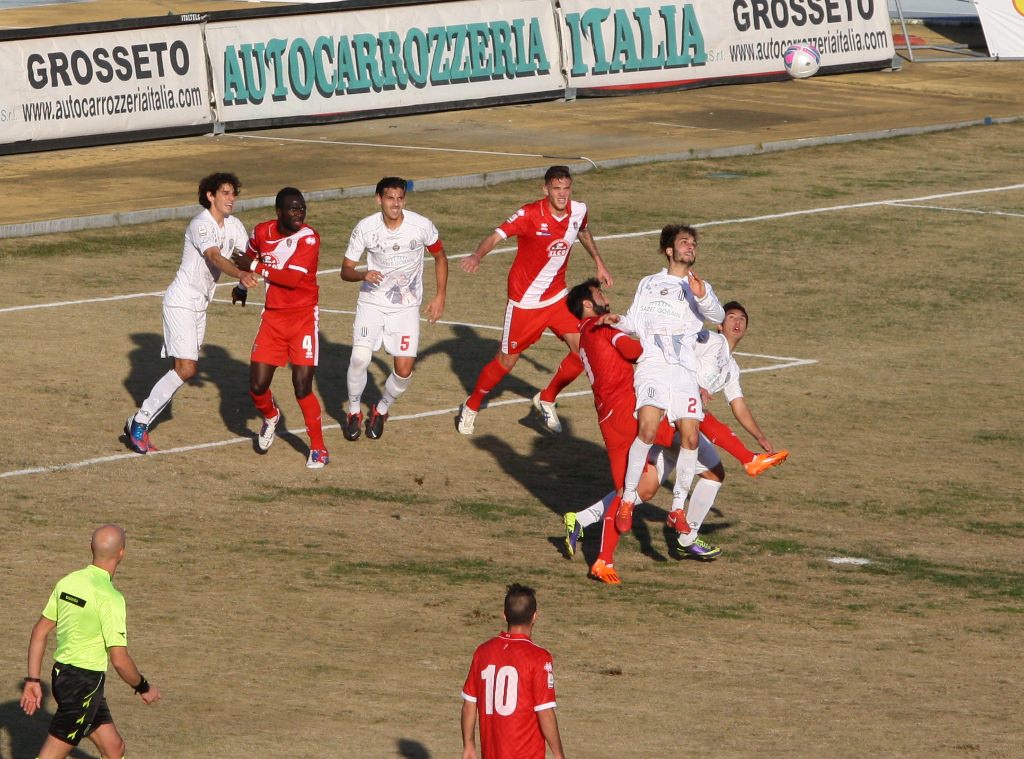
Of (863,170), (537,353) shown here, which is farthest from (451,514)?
(863,170)

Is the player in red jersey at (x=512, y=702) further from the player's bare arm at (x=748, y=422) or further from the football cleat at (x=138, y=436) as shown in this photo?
the football cleat at (x=138, y=436)

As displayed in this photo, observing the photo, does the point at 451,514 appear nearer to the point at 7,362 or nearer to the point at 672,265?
the point at 672,265

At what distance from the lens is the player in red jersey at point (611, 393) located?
40.9ft

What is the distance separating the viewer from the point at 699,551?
1285 cm

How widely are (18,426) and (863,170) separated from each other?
1683 centimetres

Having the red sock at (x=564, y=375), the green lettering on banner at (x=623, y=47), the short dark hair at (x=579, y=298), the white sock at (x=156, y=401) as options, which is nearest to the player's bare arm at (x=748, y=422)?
the short dark hair at (x=579, y=298)

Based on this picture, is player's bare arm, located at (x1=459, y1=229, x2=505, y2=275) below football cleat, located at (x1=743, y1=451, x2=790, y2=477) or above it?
above

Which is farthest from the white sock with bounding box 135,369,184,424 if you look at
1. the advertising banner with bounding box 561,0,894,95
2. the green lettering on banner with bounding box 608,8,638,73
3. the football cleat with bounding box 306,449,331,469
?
the green lettering on banner with bounding box 608,8,638,73

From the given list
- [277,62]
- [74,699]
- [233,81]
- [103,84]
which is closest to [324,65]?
[277,62]

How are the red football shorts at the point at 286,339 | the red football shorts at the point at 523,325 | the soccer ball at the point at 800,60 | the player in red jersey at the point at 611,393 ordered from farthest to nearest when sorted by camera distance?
the soccer ball at the point at 800,60 < the red football shorts at the point at 523,325 < the red football shorts at the point at 286,339 < the player in red jersey at the point at 611,393

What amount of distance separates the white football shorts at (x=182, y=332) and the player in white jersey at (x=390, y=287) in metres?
1.33

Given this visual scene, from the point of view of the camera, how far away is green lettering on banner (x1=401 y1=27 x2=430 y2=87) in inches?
1236

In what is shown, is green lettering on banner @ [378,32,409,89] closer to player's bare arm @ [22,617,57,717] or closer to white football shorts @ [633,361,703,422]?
white football shorts @ [633,361,703,422]

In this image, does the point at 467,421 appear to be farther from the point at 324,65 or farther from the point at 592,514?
the point at 324,65
